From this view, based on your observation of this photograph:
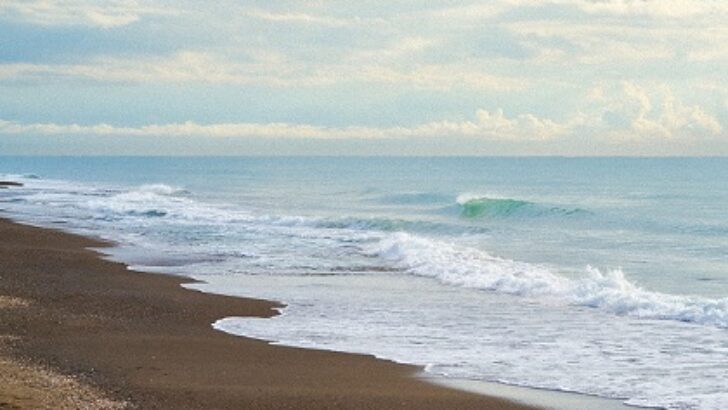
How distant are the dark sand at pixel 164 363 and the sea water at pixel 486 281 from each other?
0.94 m

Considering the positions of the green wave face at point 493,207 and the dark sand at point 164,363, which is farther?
the green wave face at point 493,207

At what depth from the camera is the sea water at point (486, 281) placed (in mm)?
13453

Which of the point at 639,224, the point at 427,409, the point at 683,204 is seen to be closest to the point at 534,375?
the point at 427,409

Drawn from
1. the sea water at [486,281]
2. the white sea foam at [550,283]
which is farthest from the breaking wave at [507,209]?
the white sea foam at [550,283]

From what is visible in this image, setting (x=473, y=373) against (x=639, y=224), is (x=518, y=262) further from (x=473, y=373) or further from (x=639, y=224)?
(x=639, y=224)

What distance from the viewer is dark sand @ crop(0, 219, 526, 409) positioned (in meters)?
10.7

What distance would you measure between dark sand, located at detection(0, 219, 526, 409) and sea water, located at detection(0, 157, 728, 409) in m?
0.94

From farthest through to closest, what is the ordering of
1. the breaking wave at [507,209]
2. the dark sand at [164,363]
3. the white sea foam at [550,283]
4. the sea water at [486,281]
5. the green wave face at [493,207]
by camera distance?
the green wave face at [493,207]
the breaking wave at [507,209]
the white sea foam at [550,283]
the sea water at [486,281]
the dark sand at [164,363]

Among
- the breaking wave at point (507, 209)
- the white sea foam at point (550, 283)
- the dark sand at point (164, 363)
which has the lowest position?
the dark sand at point (164, 363)

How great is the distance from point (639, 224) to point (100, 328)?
102 ft

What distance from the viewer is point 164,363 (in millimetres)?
12766

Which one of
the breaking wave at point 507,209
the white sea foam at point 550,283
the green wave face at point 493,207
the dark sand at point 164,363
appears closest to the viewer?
the dark sand at point 164,363

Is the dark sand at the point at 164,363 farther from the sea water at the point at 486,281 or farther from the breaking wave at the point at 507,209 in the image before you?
the breaking wave at the point at 507,209

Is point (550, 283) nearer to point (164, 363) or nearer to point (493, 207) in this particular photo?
point (164, 363)
